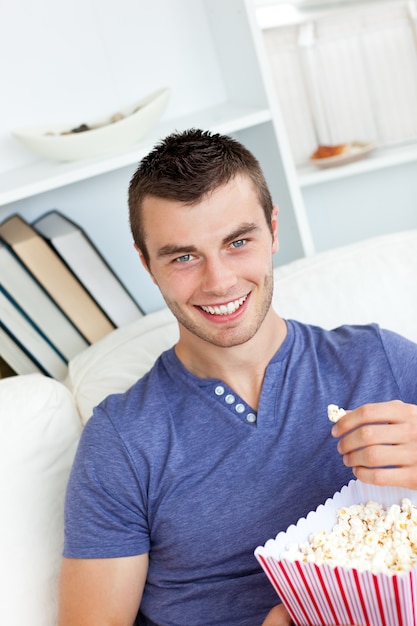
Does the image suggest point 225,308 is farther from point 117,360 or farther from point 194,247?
point 117,360

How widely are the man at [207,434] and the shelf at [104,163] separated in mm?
326

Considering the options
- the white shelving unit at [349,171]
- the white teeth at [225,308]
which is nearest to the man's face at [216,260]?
the white teeth at [225,308]

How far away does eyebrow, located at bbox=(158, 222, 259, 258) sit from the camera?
1.36m

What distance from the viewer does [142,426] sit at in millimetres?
1397

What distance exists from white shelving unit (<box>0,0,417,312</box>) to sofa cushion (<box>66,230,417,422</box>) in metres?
0.21

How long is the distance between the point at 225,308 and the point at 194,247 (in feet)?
0.36

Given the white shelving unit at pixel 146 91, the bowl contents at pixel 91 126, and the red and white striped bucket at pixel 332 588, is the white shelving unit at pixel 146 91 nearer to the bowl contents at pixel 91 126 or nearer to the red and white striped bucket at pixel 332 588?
the bowl contents at pixel 91 126

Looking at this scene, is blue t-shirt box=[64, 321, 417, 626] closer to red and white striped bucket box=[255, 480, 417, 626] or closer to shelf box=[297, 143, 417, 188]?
red and white striped bucket box=[255, 480, 417, 626]

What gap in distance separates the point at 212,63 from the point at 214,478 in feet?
3.59

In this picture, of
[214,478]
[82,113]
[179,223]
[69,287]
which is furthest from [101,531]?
[82,113]

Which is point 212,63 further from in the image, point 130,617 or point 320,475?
point 130,617

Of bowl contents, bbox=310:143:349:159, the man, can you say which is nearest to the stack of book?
the man

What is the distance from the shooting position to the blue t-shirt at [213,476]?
4.40ft

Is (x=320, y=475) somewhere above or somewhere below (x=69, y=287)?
below
